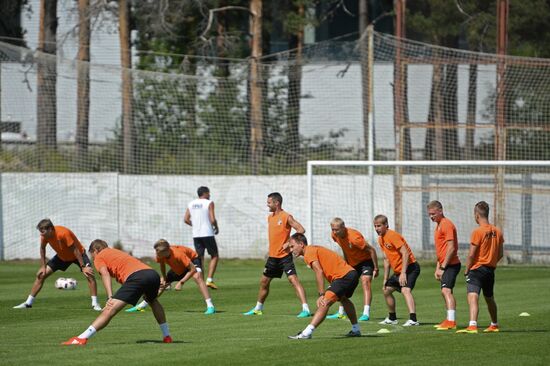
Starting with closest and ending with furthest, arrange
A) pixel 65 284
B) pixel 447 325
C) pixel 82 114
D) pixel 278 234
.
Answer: pixel 447 325, pixel 278 234, pixel 65 284, pixel 82 114

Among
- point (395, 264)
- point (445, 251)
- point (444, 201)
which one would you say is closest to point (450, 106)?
point (444, 201)

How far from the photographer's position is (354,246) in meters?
18.1

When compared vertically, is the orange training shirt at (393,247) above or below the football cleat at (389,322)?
above

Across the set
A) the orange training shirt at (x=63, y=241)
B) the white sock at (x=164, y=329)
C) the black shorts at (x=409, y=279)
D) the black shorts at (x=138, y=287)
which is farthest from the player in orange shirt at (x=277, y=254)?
the black shorts at (x=138, y=287)

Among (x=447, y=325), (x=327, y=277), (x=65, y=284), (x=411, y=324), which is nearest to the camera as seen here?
(x=327, y=277)

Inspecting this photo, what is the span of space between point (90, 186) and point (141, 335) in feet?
65.8

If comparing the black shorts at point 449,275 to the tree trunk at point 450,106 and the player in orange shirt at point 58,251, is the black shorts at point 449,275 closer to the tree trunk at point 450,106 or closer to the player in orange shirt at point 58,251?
the player in orange shirt at point 58,251

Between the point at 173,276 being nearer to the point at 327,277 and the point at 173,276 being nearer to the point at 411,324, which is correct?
the point at 411,324

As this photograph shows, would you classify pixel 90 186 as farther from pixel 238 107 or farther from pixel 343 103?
A: pixel 343 103

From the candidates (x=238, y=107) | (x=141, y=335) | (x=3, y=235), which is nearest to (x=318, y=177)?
(x=238, y=107)

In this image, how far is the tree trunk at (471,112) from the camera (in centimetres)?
3534

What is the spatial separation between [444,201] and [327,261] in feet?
60.9

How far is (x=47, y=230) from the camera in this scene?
65.8ft

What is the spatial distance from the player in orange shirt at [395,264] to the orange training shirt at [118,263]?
4.35 metres
